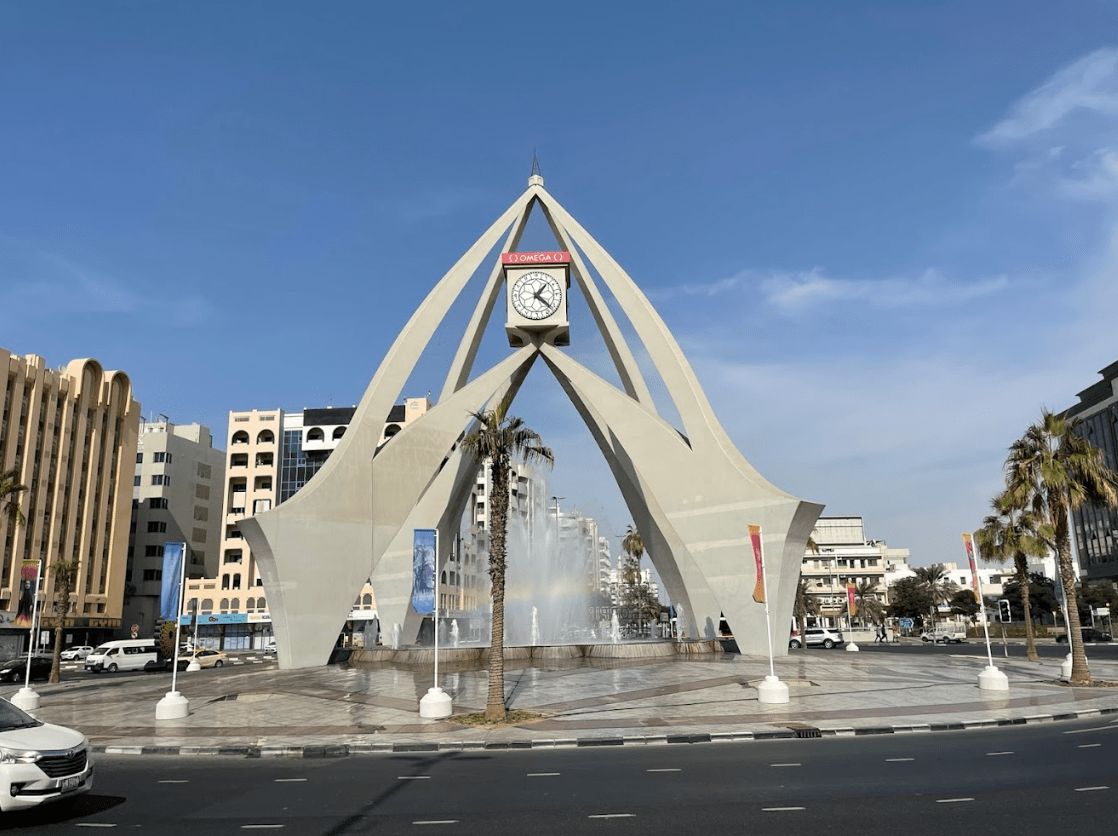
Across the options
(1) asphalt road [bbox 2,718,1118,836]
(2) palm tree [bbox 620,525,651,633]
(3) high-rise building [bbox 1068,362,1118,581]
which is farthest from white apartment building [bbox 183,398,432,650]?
(3) high-rise building [bbox 1068,362,1118,581]

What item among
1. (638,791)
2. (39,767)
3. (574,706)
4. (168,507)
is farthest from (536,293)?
(168,507)

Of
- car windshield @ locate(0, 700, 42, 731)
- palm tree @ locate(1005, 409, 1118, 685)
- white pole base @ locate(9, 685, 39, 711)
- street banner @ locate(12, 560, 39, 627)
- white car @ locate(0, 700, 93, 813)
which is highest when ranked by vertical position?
palm tree @ locate(1005, 409, 1118, 685)

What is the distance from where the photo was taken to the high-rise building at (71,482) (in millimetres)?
56594

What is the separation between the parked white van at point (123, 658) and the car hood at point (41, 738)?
40.4 m

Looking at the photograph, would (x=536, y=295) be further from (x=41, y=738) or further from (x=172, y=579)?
(x=41, y=738)

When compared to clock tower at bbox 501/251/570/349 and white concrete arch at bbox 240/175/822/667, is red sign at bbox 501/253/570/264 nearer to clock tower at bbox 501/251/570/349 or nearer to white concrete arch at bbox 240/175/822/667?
clock tower at bbox 501/251/570/349

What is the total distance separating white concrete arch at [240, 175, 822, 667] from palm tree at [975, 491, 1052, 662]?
8308 mm

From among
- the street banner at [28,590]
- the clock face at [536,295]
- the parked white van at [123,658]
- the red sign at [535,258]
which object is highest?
the red sign at [535,258]

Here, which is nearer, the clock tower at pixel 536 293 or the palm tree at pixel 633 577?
the clock tower at pixel 536 293

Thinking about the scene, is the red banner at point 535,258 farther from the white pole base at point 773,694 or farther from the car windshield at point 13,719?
the car windshield at point 13,719

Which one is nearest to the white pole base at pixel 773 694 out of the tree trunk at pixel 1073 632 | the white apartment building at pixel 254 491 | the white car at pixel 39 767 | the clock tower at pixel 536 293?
the tree trunk at pixel 1073 632

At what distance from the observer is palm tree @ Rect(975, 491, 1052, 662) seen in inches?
1252

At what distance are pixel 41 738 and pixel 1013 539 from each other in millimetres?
33576

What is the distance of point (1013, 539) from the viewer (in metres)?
33.4
